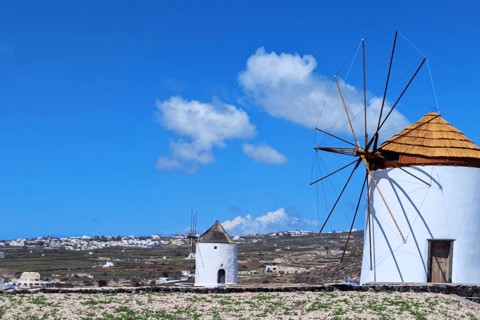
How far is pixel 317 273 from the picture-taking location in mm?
40281

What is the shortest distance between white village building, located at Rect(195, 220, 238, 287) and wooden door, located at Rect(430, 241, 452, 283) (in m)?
9.92

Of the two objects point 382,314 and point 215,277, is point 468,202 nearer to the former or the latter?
point 382,314

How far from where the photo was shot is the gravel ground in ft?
41.7

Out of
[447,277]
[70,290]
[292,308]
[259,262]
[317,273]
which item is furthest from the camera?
[259,262]

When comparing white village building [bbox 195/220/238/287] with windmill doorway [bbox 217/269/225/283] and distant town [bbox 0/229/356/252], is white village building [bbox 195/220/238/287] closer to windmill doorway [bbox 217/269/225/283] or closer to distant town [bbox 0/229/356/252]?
windmill doorway [bbox 217/269/225/283]

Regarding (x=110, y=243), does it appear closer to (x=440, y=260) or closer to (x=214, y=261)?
(x=214, y=261)

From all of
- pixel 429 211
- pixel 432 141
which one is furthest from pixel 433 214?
pixel 432 141

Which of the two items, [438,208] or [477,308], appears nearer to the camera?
[477,308]

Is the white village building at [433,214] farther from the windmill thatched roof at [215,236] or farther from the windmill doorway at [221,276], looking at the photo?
the windmill thatched roof at [215,236]

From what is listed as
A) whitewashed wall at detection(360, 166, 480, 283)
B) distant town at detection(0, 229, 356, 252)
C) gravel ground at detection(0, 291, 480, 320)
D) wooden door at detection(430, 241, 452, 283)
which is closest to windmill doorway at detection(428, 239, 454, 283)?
wooden door at detection(430, 241, 452, 283)

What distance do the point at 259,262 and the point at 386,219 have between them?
4768 centimetres

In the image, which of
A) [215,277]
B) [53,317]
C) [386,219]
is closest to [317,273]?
[215,277]

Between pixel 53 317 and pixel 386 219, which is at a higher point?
pixel 386 219

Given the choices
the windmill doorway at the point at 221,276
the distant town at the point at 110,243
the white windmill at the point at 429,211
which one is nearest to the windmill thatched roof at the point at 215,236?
the windmill doorway at the point at 221,276
